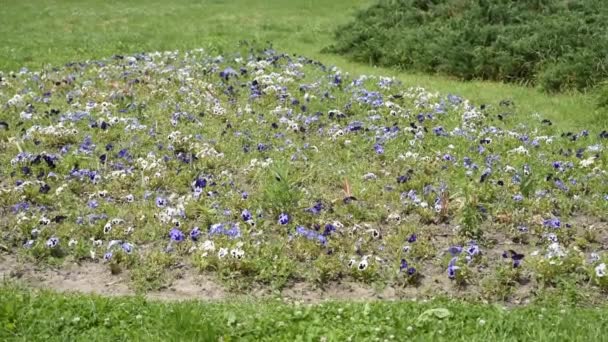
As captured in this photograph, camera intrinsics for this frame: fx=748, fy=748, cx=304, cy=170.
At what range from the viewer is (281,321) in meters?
4.92

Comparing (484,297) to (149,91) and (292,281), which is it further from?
(149,91)

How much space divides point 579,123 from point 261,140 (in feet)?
14.2

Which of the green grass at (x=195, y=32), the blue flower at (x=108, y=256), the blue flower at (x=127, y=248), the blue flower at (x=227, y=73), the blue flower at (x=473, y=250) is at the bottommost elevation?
the green grass at (x=195, y=32)

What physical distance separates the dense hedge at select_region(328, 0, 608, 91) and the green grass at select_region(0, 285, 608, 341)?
23.3ft

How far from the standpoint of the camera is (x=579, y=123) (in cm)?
999

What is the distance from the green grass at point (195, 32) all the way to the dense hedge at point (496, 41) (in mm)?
351

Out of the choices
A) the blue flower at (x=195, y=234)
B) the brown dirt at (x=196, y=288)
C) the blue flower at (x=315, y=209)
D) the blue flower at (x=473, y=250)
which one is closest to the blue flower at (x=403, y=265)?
the brown dirt at (x=196, y=288)

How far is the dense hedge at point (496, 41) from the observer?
11586mm

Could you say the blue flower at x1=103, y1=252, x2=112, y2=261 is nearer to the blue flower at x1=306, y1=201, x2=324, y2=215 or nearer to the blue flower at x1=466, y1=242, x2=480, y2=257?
the blue flower at x1=306, y1=201, x2=324, y2=215

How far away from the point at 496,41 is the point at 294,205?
7.03 metres

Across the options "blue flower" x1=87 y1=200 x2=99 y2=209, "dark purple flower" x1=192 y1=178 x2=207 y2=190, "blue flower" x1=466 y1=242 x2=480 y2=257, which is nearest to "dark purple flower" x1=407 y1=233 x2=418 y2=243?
"blue flower" x1=466 y1=242 x2=480 y2=257

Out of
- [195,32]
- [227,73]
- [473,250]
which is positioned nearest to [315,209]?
[473,250]

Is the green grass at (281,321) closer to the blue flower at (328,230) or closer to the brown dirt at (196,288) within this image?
the brown dirt at (196,288)

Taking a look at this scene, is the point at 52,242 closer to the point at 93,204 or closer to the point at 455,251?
the point at 93,204
